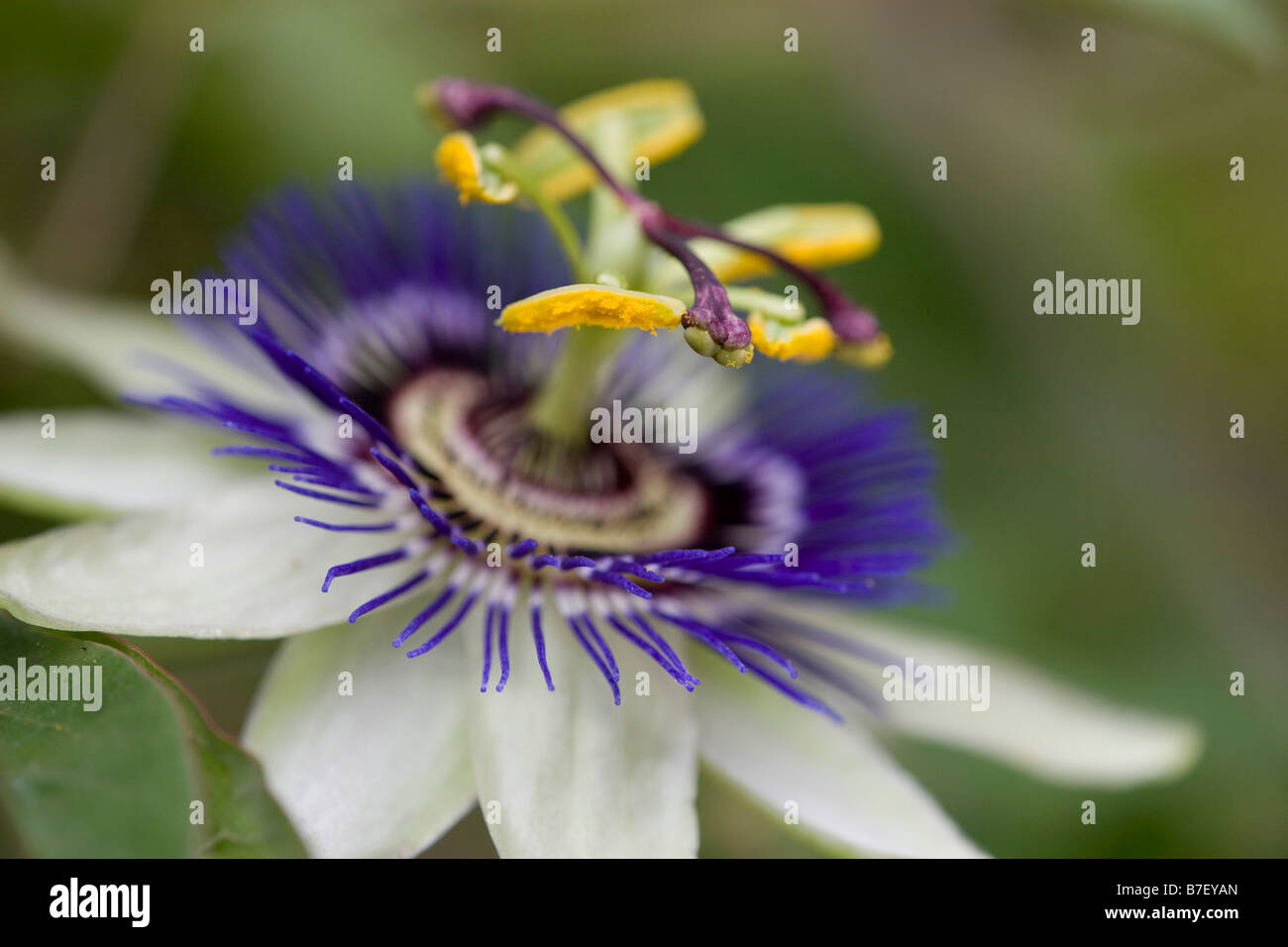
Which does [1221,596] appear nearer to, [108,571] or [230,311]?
[230,311]

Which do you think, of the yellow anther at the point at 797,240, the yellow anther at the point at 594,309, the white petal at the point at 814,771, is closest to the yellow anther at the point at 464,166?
the yellow anther at the point at 594,309

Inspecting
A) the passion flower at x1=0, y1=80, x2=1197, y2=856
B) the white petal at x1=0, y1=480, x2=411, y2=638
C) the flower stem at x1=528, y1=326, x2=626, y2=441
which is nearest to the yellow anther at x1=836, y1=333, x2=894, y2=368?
the passion flower at x1=0, y1=80, x2=1197, y2=856

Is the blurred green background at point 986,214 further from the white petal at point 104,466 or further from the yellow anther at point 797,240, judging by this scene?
the yellow anther at point 797,240

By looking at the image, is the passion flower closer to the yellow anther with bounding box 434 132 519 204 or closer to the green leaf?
the yellow anther with bounding box 434 132 519 204

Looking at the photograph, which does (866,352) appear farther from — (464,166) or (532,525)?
(464,166)
